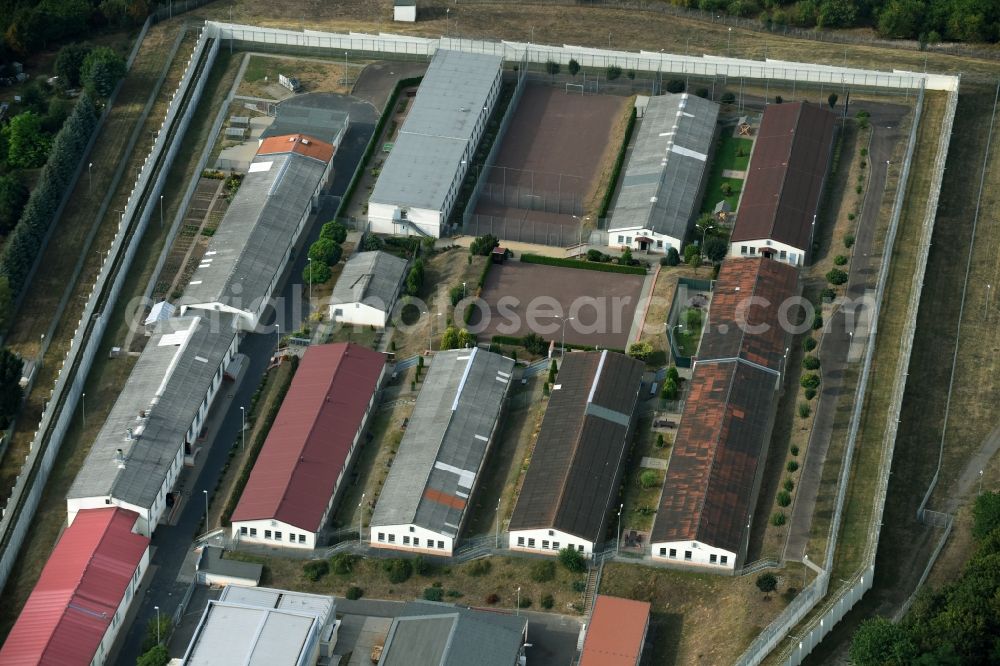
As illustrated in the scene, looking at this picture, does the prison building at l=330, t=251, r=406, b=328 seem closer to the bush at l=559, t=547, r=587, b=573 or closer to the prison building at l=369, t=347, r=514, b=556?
the prison building at l=369, t=347, r=514, b=556

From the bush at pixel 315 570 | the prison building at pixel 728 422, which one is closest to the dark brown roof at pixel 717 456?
the prison building at pixel 728 422

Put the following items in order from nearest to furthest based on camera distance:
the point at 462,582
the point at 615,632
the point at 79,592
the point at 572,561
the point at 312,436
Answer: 1. the point at 615,632
2. the point at 79,592
3. the point at 572,561
4. the point at 462,582
5. the point at 312,436

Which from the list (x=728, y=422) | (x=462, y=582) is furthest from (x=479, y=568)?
(x=728, y=422)

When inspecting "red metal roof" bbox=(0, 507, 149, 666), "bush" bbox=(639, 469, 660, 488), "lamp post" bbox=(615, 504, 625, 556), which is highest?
"bush" bbox=(639, 469, 660, 488)

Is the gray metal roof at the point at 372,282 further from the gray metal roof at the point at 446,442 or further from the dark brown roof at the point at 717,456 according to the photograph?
Result: the dark brown roof at the point at 717,456

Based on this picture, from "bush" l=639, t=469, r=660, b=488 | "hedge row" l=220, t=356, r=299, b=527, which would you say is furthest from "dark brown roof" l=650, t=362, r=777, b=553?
"hedge row" l=220, t=356, r=299, b=527

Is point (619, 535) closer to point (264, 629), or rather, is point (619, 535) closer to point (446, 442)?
point (446, 442)
